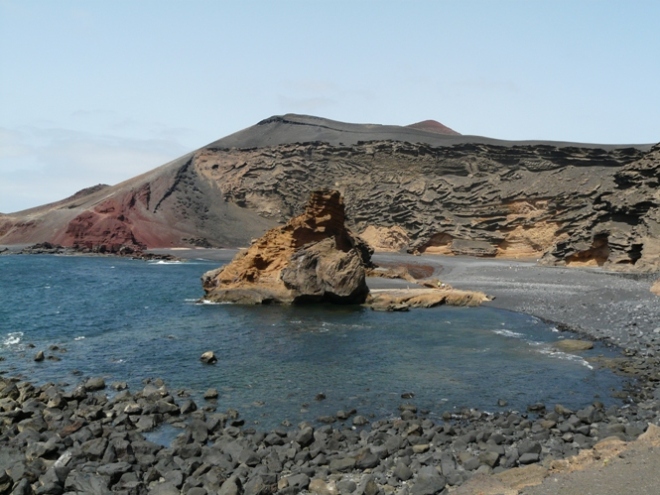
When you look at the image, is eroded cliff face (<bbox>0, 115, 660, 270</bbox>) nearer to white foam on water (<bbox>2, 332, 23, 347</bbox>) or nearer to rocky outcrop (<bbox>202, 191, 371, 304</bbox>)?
rocky outcrop (<bbox>202, 191, 371, 304</bbox>)

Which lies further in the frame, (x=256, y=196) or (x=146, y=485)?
(x=256, y=196)

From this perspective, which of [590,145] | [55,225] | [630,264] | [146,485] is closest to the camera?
[146,485]

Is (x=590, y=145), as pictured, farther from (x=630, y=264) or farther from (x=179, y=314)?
(x=179, y=314)

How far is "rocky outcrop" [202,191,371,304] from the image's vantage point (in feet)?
98.5

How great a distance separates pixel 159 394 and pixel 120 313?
15.3 meters

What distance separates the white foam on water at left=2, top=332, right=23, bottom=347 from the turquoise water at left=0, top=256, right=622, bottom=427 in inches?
3.1

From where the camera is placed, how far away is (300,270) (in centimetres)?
3038

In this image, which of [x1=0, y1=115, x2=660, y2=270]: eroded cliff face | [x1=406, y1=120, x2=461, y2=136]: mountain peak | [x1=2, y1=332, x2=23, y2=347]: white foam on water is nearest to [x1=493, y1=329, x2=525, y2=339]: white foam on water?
[x1=0, y1=115, x2=660, y2=270]: eroded cliff face

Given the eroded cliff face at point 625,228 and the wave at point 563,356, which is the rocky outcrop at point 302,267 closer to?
the wave at point 563,356

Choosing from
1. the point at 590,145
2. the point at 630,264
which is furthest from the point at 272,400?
the point at 590,145

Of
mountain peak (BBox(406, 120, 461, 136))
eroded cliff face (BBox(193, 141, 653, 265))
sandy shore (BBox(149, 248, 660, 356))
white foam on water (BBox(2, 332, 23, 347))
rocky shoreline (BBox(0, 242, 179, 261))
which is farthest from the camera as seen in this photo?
mountain peak (BBox(406, 120, 461, 136))

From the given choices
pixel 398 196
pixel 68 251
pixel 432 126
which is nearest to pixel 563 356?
pixel 398 196

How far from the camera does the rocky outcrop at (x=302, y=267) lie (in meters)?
30.0

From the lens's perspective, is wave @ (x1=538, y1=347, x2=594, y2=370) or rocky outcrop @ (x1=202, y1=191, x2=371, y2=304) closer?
wave @ (x1=538, y1=347, x2=594, y2=370)
